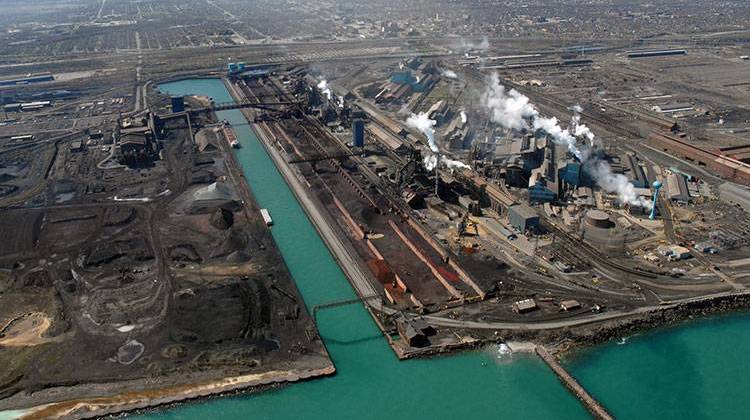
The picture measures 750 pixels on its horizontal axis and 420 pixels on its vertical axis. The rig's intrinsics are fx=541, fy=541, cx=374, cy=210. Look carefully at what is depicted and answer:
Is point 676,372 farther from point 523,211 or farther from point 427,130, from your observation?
point 427,130

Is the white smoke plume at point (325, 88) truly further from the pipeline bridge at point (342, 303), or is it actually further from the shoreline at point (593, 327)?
the pipeline bridge at point (342, 303)

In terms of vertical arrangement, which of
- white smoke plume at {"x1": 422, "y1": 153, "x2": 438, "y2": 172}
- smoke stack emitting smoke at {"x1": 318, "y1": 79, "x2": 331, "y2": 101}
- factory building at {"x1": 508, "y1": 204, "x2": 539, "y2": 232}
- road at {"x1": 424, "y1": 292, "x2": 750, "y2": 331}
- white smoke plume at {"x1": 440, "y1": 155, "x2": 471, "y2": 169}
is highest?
smoke stack emitting smoke at {"x1": 318, "y1": 79, "x2": 331, "y2": 101}

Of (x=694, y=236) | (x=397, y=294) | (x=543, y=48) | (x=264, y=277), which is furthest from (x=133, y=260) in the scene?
(x=543, y=48)

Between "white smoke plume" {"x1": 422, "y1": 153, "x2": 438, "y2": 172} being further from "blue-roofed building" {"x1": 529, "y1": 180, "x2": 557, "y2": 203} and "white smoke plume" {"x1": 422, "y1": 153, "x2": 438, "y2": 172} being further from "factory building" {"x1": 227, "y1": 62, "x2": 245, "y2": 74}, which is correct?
"factory building" {"x1": 227, "y1": 62, "x2": 245, "y2": 74}

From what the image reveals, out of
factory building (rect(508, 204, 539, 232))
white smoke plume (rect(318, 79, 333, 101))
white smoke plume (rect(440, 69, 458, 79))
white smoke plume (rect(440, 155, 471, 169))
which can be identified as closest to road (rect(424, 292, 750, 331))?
factory building (rect(508, 204, 539, 232))

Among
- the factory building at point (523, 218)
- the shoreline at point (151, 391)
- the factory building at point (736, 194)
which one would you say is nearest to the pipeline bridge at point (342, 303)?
the shoreline at point (151, 391)

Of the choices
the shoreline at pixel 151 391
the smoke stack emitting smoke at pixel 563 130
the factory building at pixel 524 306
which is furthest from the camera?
the smoke stack emitting smoke at pixel 563 130
